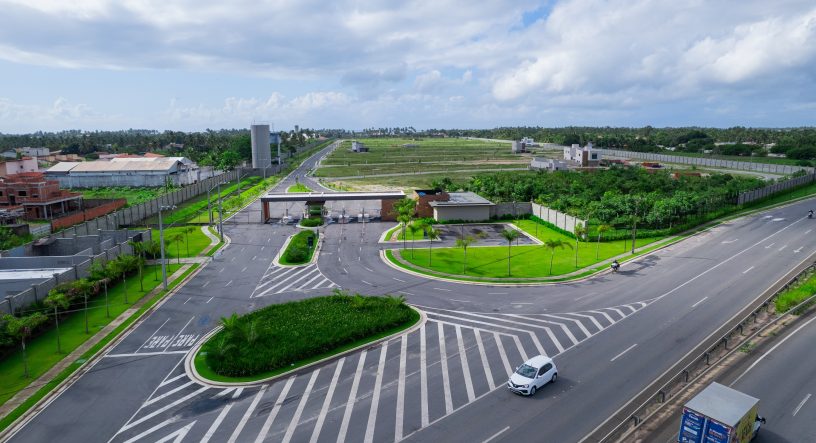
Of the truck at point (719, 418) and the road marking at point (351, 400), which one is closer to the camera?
the truck at point (719, 418)

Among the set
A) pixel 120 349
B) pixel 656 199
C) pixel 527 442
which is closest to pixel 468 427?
pixel 527 442

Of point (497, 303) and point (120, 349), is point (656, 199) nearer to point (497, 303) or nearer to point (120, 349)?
point (497, 303)

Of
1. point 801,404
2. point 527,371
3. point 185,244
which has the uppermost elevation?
point 185,244

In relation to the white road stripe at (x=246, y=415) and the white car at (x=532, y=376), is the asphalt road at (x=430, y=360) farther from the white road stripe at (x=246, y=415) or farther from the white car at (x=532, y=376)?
the white car at (x=532, y=376)

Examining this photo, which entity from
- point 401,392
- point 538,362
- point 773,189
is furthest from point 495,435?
point 773,189

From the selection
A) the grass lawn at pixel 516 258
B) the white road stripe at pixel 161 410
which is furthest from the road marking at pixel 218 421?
the grass lawn at pixel 516 258

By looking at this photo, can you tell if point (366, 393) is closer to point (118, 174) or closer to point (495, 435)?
point (495, 435)
